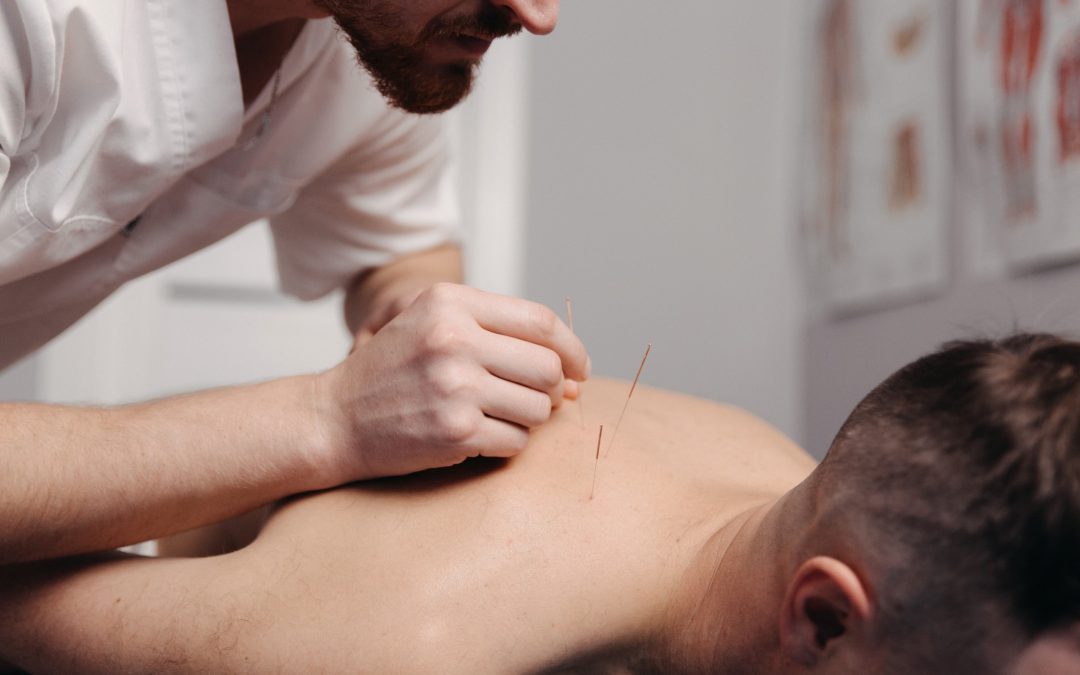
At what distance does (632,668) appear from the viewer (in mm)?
1003

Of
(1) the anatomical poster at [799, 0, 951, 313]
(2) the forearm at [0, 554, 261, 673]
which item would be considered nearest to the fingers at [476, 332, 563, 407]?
(2) the forearm at [0, 554, 261, 673]

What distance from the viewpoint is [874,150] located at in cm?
249

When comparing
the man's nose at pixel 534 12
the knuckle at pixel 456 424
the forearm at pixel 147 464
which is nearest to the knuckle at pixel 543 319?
the knuckle at pixel 456 424

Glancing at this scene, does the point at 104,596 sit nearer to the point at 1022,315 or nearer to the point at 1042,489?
the point at 1042,489

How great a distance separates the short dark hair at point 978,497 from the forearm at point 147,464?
0.49 metres

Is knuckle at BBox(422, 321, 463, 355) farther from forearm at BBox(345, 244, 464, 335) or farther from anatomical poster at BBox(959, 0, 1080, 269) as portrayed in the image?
anatomical poster at BBox(959, 0, 1080, 269)

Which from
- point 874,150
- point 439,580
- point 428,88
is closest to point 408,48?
point 428,88

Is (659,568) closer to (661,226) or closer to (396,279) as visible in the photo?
(396,279)

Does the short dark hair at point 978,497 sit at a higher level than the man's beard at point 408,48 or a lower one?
lower

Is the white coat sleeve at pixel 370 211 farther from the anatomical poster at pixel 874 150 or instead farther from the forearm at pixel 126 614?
the anatomical poster at pixel 874 150

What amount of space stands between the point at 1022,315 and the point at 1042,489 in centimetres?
133

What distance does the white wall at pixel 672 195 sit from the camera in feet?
9.04

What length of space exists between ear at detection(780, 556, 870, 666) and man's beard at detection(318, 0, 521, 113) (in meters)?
0.67

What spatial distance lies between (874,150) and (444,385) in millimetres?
1803
